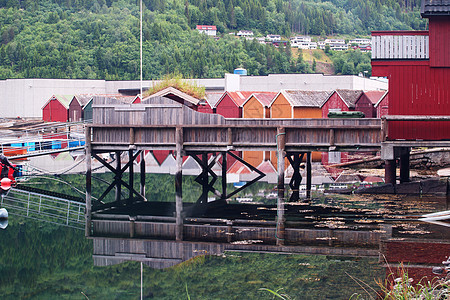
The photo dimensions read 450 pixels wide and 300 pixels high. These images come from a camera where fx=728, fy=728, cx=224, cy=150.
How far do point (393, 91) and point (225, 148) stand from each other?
723 cm

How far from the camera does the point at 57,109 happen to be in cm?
8688

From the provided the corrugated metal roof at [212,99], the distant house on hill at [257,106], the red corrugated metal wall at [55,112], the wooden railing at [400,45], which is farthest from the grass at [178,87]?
the red corrugated metal wall at [55,112]

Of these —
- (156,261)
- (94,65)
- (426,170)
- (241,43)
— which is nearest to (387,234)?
(156,261)

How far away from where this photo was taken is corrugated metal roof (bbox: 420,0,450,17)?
27.4 meters

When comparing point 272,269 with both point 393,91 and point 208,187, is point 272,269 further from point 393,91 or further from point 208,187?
point 208,187

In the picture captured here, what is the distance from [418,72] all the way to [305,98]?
3382 centimetres

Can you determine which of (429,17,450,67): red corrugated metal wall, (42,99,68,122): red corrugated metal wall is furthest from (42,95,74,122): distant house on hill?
(429,17,450,67): red corrugated metal wall

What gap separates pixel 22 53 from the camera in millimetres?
156625

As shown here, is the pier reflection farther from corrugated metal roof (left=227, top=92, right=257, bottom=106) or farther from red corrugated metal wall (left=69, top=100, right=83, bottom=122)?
red corrugated metal wall (left=69, top=100, right=83, bottom=122)

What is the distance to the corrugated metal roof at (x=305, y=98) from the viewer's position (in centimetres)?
6069

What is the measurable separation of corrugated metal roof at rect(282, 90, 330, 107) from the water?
35.7 metres

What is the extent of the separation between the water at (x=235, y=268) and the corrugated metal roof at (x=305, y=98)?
35742 mm

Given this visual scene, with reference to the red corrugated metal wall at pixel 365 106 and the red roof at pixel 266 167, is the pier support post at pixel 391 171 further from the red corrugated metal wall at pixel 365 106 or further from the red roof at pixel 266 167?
the red corrugated metal wall at pixel 365 106

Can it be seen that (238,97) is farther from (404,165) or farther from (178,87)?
(404,165)
